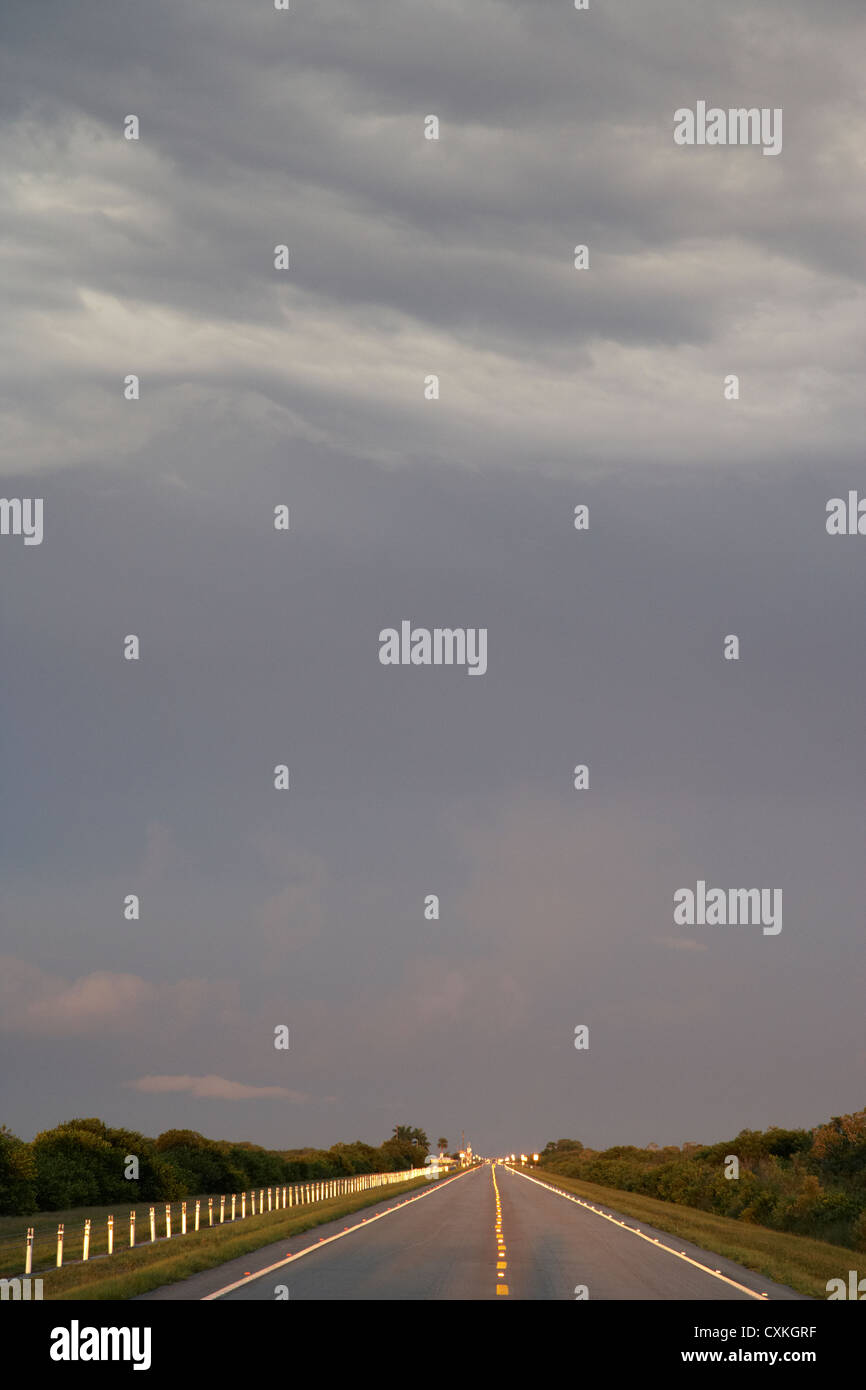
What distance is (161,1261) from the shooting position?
91.2ft

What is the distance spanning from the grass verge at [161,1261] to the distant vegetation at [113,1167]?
1722 cm

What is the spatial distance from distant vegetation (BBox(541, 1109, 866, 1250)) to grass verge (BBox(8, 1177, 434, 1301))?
2126cm

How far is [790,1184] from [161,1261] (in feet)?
150

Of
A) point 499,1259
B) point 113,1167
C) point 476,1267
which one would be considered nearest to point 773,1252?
point 499,1259

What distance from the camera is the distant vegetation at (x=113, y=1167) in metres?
57.2

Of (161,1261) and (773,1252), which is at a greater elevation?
(161,1261)

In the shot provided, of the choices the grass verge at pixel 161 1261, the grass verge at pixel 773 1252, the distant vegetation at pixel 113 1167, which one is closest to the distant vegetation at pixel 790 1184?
the grass verge at pixel 773 1252

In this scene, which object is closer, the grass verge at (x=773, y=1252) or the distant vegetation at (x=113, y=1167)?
the grass verge at (x=773, y=1252)

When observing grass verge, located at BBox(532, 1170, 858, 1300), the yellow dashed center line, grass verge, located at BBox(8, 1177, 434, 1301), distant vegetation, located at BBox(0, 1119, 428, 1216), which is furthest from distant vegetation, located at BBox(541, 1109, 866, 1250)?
distant vegetation, located at BBox(0, 1119, 428, 1216)

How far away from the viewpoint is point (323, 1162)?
134625 mm

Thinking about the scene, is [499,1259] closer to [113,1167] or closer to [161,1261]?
[161,1261]

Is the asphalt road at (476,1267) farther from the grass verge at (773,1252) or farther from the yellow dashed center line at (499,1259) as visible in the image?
the grass verge at (773,1252)

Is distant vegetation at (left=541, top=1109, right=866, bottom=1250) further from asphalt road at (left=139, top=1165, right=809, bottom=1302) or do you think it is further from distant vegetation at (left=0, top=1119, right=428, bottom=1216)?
distant vegetation at (left=0, top=1119, right=428, bottom=1216)
